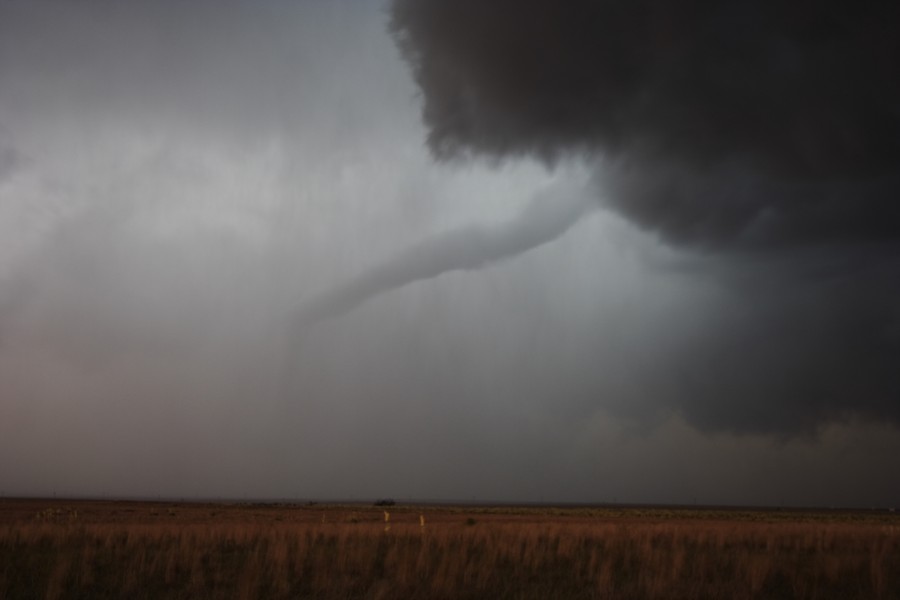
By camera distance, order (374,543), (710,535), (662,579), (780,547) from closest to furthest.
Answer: (662,579), (374,543), (780,547), (710,535)

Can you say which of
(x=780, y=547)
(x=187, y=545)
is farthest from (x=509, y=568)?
(x=780, y=547)

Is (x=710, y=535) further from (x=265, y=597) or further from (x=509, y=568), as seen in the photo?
(x=265, y=597)

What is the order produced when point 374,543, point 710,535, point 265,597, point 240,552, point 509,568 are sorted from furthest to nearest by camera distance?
point 710,535 < point 374,543 < point 240,552 < point 509,568 < point 265,597

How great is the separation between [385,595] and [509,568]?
12.9ft

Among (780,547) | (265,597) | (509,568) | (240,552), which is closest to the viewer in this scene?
(265,597)

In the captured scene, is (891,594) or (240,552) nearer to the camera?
(891,594)

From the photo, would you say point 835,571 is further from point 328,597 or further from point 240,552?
point 240,552

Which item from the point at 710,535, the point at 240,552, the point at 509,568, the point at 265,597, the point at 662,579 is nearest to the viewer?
the point at 265,597

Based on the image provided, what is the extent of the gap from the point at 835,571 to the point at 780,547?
6019 mm

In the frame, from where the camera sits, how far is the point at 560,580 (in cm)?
1551

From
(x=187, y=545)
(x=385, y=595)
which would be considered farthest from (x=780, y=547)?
(x=187, y=545)

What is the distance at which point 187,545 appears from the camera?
18.4m

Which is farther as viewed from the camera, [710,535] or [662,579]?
[710,535]

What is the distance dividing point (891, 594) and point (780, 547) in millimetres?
7452
